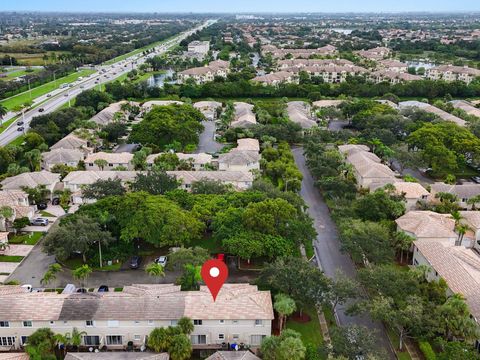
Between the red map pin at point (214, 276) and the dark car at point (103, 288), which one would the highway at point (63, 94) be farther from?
the red map pin at point (214, 276)

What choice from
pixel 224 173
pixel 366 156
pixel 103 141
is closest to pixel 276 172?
pixel 224 173

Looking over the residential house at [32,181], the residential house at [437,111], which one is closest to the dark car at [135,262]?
the residential house at [32,181]

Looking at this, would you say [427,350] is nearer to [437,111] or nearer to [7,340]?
Result: [7,340]

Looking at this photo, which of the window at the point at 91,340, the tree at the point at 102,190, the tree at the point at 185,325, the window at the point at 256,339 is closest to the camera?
the tree at the point at 185,325

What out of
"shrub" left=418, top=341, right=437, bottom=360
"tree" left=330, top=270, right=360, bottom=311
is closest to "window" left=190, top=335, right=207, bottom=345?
"tree" left=330, top=270, right=360, bottom=311

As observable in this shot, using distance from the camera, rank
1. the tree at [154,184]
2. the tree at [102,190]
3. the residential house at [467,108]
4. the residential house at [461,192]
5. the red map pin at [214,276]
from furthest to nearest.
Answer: the residential house at [467,108] < the residential house at [461,192] < the tree at [154,184] < the tree at [102,190] < the red map pin at [214,276]

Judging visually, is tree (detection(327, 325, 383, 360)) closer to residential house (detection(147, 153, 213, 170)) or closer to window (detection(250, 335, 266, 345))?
window (detection(250, 335, 266, 345))

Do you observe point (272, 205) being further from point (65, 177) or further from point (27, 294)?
point (65, 177)
